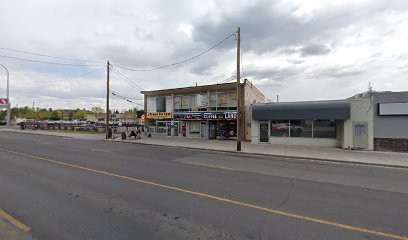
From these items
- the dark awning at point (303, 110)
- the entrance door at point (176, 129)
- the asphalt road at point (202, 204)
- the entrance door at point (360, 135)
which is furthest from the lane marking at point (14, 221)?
the entrance door at point (176, 129)

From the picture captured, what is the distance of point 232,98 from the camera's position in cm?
2419

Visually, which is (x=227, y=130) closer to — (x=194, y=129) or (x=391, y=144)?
(x=194, y=129)

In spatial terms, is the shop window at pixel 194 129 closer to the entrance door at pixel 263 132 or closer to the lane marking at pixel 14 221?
the entrance door at pixel 263 132

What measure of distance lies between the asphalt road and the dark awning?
31.6ft

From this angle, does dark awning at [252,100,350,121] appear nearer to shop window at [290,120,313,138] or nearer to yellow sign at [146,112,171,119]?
shop window at [290,120,313,138]

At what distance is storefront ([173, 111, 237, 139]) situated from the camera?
23.9 m

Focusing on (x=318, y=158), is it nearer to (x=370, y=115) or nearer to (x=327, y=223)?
(x=370, y=115)

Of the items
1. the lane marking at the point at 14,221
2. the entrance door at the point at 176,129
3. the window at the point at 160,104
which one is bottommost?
the lane marking at the point at 14,221

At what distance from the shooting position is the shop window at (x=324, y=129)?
728 inches

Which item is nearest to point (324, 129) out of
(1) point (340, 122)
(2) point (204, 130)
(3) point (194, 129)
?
(1) point (340, 122)

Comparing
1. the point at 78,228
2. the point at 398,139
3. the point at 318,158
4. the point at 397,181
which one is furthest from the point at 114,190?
the point at 398,139

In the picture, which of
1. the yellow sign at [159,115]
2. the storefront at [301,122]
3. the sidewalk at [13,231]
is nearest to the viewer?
the sidewalk at [13,231]

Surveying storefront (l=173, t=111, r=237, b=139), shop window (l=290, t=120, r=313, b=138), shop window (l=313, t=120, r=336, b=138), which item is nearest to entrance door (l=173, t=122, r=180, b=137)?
storefront (l=173, t=111, r=237, b=139)

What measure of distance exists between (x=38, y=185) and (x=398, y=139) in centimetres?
2103
